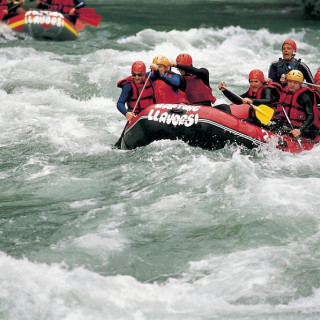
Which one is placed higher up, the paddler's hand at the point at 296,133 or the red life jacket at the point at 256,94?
the red life jacket at the point at 256,94

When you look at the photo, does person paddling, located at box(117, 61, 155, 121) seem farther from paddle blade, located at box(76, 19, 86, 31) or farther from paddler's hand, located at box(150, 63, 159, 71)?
paddle blade, located at box(76, 19, 86, 31)

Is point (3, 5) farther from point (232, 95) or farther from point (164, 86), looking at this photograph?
point (232, 95)

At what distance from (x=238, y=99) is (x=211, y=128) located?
1070mm

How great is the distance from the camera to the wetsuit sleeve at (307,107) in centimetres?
779

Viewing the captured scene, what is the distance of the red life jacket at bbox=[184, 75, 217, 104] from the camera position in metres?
8.52

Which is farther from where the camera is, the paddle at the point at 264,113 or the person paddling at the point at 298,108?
the person paddling at the point at 298,108

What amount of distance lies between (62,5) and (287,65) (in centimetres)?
851

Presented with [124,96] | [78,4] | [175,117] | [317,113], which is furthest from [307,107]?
[78,4]

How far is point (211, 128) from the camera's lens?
7.47 m

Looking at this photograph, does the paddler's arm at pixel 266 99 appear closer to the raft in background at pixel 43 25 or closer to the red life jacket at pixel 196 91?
the red life jacket at pixel 196 91

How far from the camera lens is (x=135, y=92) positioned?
829cm

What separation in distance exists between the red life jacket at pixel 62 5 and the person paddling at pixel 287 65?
324 inches

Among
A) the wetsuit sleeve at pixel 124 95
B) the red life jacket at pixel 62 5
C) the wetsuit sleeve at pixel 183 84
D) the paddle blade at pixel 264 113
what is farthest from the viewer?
the red life jacket at pixel 62 5

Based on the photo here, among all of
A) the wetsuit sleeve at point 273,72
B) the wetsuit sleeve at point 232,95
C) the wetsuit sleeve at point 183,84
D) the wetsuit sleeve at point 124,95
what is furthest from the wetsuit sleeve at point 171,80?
the wetsuit sleeve at point 273,72
